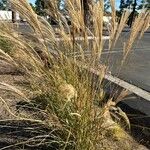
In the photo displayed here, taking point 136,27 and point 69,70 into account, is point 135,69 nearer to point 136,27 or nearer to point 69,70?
point 69,70

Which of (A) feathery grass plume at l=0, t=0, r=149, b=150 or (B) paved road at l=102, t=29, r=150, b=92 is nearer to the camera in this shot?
(A) feathery grass plume at l=0, t=0, r=149, b=150

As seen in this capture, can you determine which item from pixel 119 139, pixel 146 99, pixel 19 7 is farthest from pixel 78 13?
pixel 146 99

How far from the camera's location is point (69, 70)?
426 centimetres

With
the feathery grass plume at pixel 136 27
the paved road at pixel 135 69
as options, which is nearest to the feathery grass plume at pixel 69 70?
the feathery grass plume at pixel 136 27

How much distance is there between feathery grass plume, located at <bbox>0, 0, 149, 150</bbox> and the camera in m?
3.67

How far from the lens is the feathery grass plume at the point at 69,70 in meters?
3.67

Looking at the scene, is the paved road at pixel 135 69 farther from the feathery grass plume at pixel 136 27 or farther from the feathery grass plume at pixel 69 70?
the feathery grass plume at pixel 136 27

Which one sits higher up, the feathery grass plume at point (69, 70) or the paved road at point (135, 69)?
the feathery grass plume at point (69, 70)

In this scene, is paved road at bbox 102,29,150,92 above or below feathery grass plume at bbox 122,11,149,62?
below

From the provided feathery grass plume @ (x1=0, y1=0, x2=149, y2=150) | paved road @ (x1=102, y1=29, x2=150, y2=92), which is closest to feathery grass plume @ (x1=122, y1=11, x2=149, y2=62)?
feathery grass plume @ (x1=0, y1=0, x2=149, y2=150)

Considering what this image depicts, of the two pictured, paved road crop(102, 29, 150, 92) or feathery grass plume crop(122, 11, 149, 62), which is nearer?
feathery grass plume crop(122, 11, 149, 62)

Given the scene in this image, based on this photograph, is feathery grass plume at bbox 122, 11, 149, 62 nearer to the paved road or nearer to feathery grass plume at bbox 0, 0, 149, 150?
feathery grass plume at bbox 0, 0, 149, 150

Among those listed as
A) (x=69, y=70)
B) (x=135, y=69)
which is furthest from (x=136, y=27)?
(x=135, y=69)

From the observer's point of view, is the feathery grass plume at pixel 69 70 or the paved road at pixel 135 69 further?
the paved road at pixel 135 69
